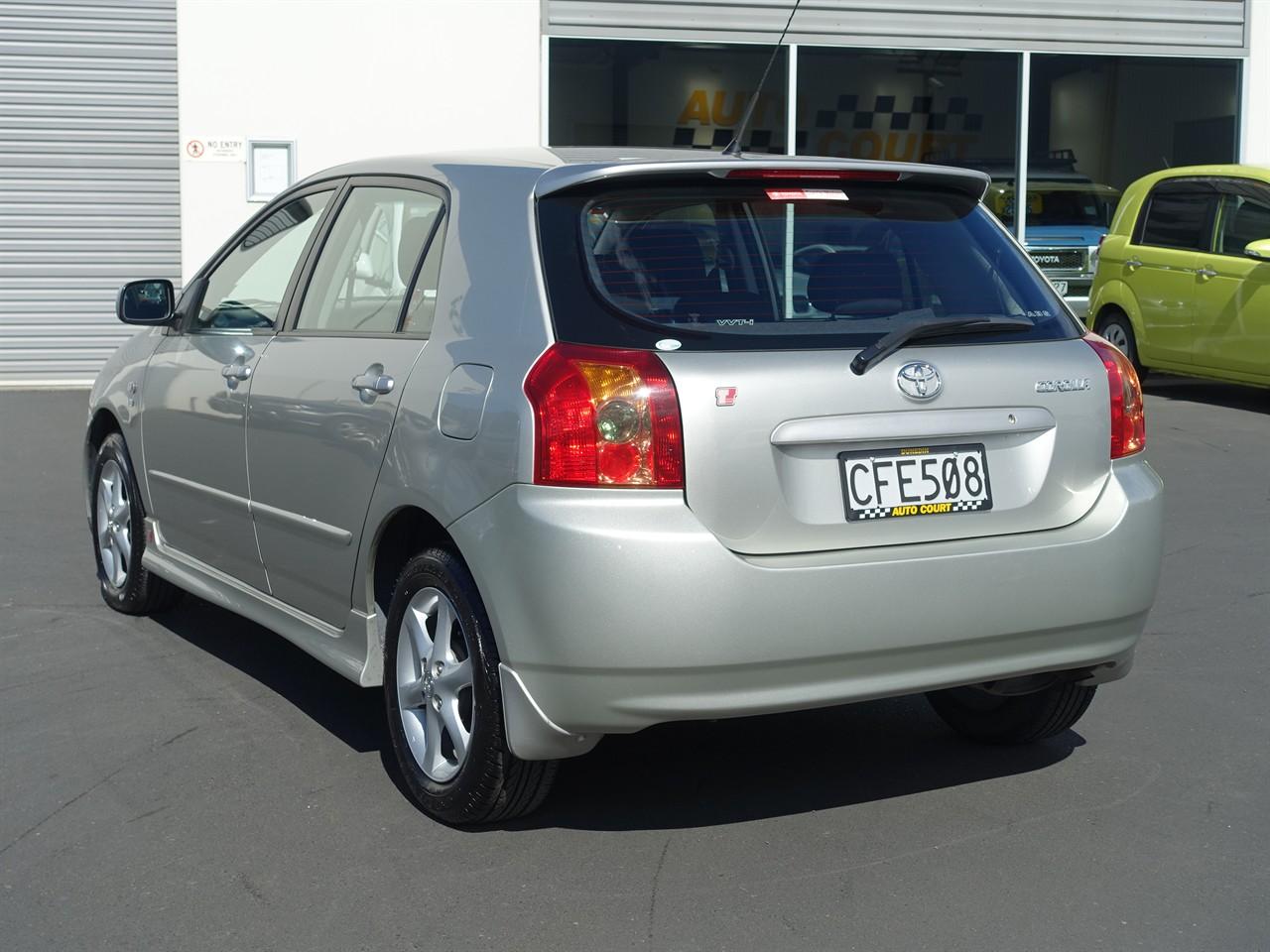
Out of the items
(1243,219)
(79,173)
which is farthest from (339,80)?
(1243,219)

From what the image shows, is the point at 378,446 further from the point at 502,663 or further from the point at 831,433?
the point at 831,433

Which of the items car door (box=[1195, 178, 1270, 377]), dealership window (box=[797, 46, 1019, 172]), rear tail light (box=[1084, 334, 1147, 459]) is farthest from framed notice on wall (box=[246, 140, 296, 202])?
rear tail light (box=[1084, 334, 1147, 459])

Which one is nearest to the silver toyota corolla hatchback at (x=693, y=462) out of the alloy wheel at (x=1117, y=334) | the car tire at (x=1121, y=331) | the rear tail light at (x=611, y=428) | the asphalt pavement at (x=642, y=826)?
the rear tail light at (x=611, y=428)

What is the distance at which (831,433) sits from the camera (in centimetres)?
367

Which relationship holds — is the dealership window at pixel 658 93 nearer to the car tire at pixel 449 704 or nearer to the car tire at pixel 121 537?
the car tire at pixel 121 537

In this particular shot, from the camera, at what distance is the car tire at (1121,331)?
13398 mm

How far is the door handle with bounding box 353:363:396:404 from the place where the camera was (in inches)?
165

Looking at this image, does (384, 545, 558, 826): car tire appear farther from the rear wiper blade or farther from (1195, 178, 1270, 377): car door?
(1195, 178, 1270, 377): car door

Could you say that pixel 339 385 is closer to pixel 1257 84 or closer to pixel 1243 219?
pixel 1243 219

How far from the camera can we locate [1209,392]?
14133mm

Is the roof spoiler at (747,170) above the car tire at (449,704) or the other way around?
above

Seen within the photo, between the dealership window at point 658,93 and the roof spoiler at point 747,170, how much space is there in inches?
456

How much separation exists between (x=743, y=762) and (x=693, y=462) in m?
1.29

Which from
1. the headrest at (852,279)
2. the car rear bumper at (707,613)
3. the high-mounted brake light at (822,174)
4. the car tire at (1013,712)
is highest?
the high-mounted brake light at (822,174)
